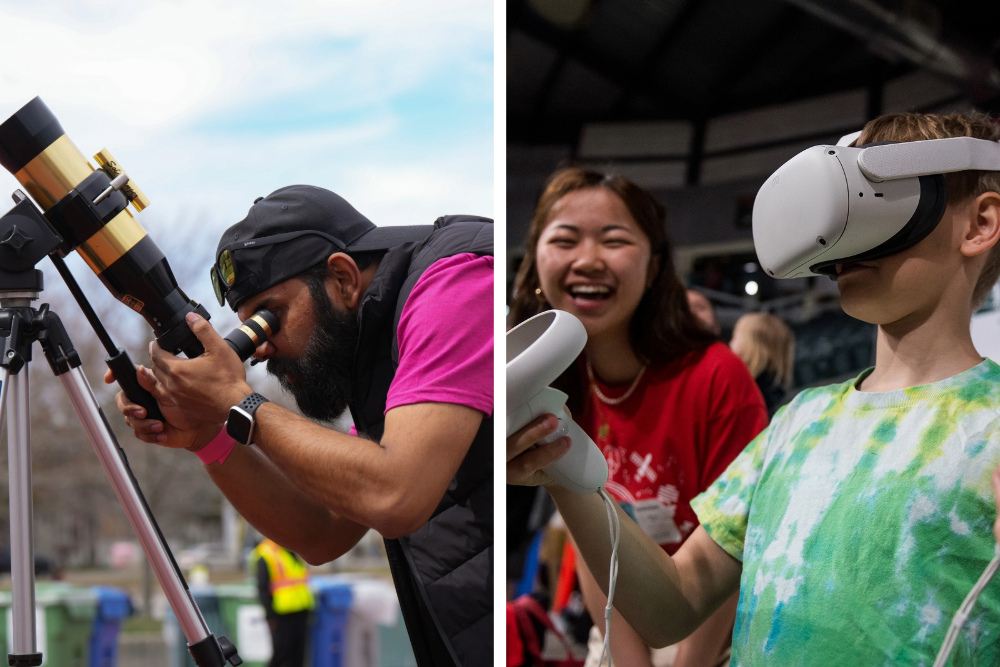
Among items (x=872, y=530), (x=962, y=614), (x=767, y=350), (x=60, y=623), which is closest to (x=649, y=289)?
(x=767, y=350)

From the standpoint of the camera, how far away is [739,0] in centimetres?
111

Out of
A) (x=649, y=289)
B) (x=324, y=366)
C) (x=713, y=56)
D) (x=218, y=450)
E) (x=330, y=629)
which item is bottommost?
(x=330, y=629)

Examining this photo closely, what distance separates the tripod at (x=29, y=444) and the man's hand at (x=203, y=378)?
0.29 feet

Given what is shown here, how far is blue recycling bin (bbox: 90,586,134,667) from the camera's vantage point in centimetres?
116

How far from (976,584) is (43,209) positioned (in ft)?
3.50

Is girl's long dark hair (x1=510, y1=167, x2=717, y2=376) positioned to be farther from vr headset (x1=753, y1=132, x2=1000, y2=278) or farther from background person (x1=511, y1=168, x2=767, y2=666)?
vr headset (x1=753, y1=132, x2=1000, y2=278)

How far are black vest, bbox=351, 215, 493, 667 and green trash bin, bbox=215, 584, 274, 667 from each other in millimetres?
242

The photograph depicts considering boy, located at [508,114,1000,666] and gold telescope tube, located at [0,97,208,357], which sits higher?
gold telescope tube, located at [0,97,208,357]

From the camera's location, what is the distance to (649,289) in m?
1.09

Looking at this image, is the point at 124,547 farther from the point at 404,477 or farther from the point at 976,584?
the point at 976,584

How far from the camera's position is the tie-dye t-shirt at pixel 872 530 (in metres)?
0.72

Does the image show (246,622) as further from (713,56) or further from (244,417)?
(713,56)

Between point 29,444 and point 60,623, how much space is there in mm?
250

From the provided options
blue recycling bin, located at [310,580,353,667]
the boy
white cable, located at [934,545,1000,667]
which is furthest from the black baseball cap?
white cable, located at [934,545,1000,667]
